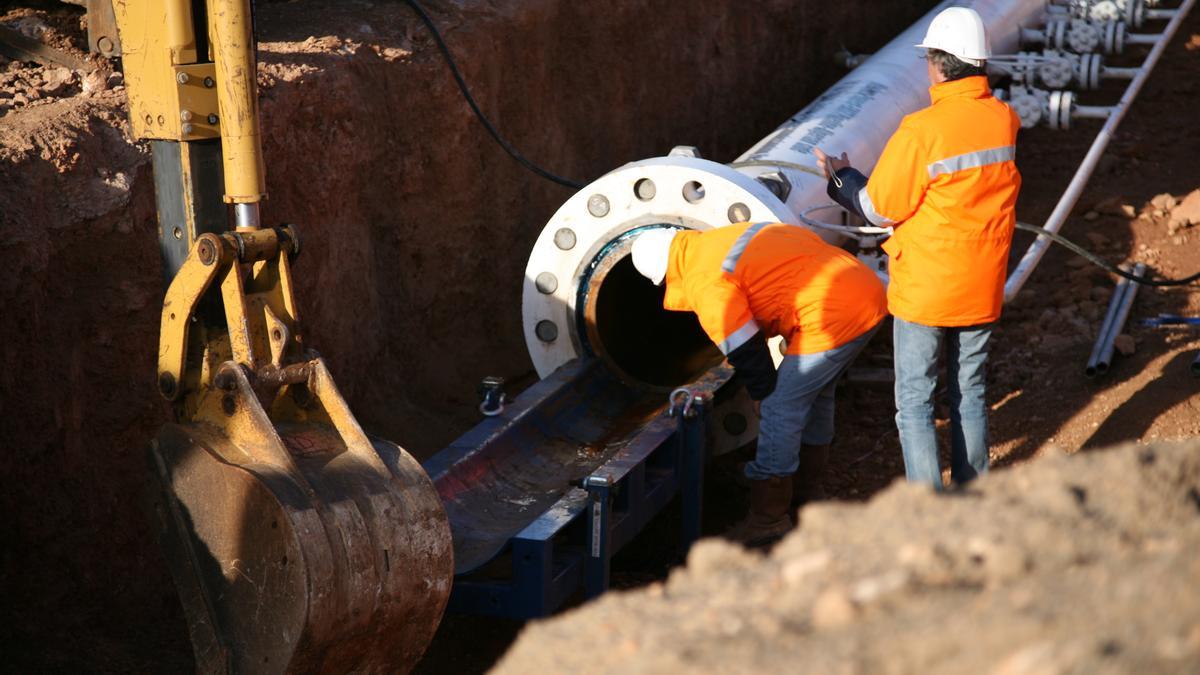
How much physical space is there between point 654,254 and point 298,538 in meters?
2.08

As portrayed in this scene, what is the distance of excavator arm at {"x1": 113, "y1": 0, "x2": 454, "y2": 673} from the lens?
145 inches

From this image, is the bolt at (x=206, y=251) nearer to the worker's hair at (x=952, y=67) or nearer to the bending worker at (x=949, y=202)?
the bending worker at (x=949, y=202)

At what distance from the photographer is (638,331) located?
6734 millimetres

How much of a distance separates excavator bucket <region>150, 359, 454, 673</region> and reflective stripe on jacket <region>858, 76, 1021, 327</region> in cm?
202

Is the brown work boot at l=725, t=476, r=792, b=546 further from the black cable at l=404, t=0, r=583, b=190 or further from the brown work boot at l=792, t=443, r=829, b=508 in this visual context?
the black cable at l=404, t=0, r=583, b=190

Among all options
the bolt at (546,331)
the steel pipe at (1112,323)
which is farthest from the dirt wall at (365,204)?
the steel pipe at (1112,323)

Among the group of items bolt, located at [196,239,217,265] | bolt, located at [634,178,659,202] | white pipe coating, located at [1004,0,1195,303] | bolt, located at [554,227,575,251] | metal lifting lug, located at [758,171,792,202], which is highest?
bolt, located at [196,239,217,265]

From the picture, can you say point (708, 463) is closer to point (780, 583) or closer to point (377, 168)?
point (377, 168)

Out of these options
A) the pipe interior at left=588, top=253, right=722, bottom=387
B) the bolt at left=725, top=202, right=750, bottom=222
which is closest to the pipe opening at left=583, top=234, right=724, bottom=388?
the pipe interior at left=588, top=253, right=722, bottom=387

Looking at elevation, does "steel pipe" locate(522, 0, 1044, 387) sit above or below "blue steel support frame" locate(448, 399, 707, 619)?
above

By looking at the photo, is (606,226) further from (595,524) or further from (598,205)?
(595,524)

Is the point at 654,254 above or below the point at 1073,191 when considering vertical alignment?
above

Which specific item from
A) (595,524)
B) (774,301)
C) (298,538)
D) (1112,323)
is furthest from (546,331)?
(1112,323)

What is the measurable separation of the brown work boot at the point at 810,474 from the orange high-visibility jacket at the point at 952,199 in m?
1.03
